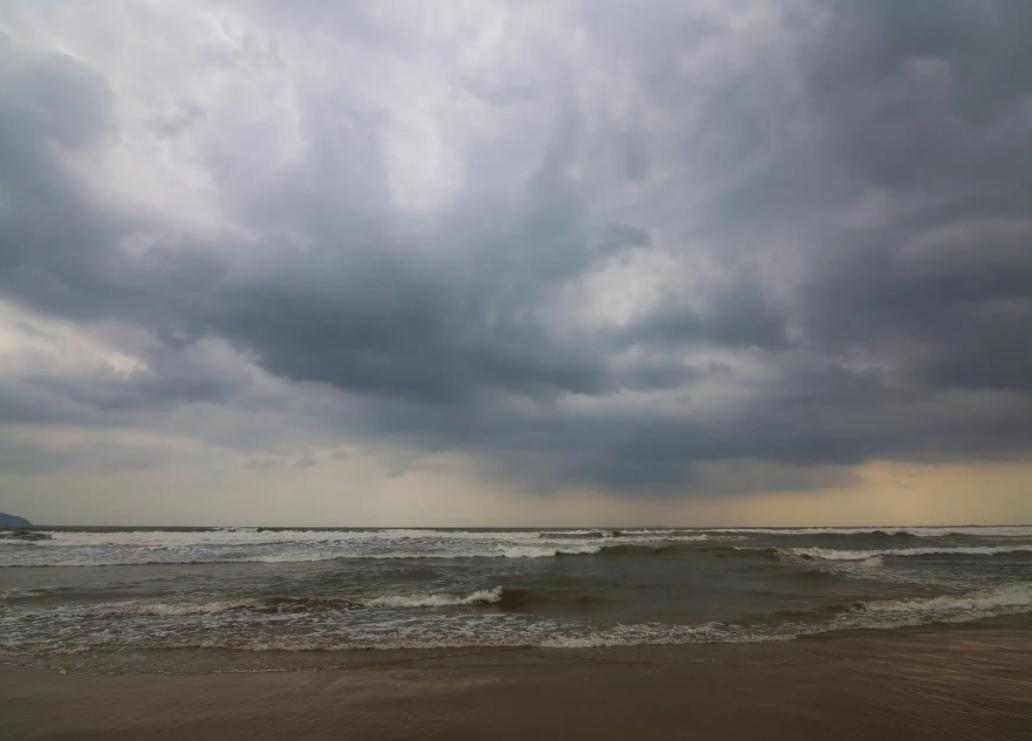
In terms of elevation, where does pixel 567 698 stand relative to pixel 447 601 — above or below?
above

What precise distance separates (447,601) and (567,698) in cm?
789

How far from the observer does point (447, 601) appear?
13570 millimetres

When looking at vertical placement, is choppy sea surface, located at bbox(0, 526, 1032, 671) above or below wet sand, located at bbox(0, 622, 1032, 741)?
below

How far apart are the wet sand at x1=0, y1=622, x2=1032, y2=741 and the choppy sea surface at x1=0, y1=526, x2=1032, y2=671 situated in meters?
1.18

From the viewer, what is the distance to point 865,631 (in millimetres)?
10117

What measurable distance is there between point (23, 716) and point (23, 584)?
14153 mm

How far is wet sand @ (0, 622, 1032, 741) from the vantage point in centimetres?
544

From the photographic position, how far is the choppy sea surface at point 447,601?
9352mm

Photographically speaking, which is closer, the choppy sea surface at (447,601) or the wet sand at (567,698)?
the wet sand at (567,698)

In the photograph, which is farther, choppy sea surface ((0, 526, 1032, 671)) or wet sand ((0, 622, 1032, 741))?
choppy sea surface ((0, 526, 1032, 671))

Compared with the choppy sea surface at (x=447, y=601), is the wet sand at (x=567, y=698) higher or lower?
higher

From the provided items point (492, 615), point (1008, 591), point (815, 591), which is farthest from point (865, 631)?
point (1008, 591)

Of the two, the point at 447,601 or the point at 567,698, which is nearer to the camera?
the point at 567,698

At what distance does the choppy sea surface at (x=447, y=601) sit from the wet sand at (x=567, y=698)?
46.4 inches
